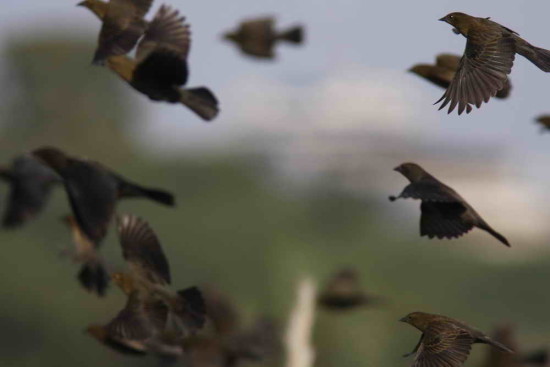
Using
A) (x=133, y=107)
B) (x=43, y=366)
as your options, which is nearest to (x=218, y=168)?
A: (x=133, y=107)

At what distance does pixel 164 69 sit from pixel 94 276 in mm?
649

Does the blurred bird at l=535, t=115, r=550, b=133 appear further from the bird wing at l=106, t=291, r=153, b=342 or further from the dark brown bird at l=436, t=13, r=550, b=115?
the bird wing at l=106, t=291, r=153, b=342

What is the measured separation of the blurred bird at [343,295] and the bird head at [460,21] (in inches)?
129

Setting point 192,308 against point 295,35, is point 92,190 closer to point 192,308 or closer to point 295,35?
point 192,308

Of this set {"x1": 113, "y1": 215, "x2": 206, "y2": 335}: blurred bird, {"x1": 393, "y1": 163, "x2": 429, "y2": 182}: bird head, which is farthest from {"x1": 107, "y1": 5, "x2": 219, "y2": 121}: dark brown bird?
{"x1": 393, "y1": 163, "x2": 429, "y2": 182}: bird head

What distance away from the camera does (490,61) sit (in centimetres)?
283

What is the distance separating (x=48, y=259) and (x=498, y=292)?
19.6 feet

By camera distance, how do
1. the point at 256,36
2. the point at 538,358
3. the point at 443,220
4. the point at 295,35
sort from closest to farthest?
the point at 443,220 → the point at 256,36 → the point at 538,358 → the point at 295,35

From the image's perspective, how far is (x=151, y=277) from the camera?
3.20 meters

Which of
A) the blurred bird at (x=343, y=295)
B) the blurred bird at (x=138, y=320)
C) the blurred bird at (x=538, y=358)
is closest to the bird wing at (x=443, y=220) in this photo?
the blurred bird at (x=138, y=320)

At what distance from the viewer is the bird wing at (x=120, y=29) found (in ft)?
10.6

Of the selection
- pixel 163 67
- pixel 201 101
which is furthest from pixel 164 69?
pixel 201 101

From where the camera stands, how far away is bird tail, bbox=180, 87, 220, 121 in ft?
11.3

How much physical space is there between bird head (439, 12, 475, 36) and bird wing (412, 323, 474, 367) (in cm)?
59
